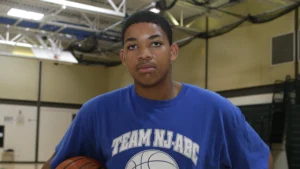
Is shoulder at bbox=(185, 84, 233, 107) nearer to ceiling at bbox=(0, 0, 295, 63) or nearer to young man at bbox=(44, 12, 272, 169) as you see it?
young man at bbox=(44, 12, 272, 169)

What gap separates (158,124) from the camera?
1.67 metres

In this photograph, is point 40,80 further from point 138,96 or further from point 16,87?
point 138,96

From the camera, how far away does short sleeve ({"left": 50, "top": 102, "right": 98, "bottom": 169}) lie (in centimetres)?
180

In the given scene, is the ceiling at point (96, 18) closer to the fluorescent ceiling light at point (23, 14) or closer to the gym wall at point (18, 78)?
the fluorescent ceiling light at point (23, 14)

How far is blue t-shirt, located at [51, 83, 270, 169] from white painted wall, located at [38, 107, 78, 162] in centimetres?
1313

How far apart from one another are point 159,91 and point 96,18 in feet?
33.5

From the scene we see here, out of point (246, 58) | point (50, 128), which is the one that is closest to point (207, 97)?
point (246, 58)

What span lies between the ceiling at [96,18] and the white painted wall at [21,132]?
2.59 metres

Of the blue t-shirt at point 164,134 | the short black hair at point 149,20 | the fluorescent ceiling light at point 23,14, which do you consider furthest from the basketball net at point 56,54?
the short black hair at point 149,20

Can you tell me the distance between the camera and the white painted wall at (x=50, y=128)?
47.2ft

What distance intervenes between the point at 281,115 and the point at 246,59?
1817 millimetres

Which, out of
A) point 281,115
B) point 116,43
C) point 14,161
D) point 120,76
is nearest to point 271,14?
point 281,115

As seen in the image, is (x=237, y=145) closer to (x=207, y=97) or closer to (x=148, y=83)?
(x=207, y=97)

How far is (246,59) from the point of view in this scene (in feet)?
32.6
